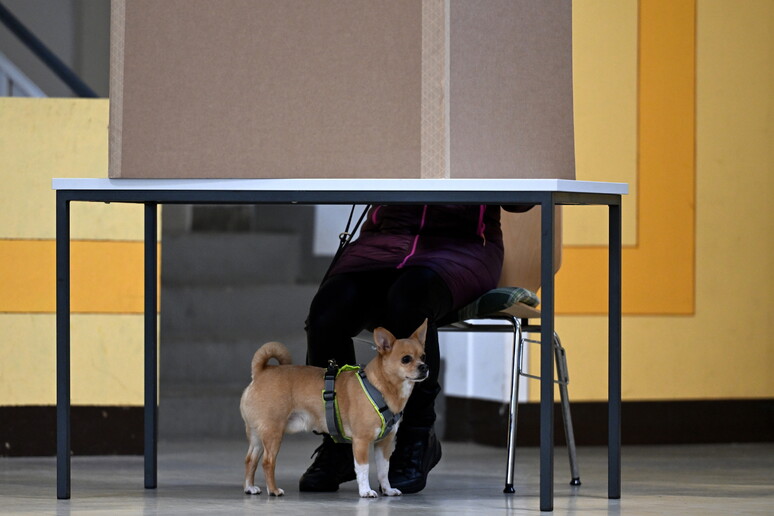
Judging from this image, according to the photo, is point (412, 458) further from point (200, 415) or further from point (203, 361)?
point (203, 361)

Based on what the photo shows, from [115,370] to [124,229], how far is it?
1.39 ft

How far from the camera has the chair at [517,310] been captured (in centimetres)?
297

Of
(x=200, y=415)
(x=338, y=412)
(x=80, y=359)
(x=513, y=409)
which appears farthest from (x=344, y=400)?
(x=200, y=415)

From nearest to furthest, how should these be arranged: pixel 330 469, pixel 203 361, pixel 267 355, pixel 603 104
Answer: pixel 267 355 → pixel 330 469 → pixel 603 104 → pixel 203 361

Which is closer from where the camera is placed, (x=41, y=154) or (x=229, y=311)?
(x=41, y=154)

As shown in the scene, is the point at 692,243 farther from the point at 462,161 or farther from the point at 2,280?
the point at 2,280

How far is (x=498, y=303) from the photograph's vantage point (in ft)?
9.68

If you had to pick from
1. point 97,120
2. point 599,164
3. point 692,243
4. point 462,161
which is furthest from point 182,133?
point 692,243

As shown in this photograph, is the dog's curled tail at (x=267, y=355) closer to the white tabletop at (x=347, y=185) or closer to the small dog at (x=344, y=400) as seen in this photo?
the small dog at (x=344, y=400)

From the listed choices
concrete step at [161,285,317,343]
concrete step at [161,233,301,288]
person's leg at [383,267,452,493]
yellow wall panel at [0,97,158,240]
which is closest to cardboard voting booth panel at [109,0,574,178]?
person's leg at [383,267,452,493]

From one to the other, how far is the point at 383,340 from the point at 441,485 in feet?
1.85

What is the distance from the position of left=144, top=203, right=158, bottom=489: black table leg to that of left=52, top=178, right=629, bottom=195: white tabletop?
0.28m

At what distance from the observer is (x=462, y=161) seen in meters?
2.56

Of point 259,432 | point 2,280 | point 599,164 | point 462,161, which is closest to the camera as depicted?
point 462,161
